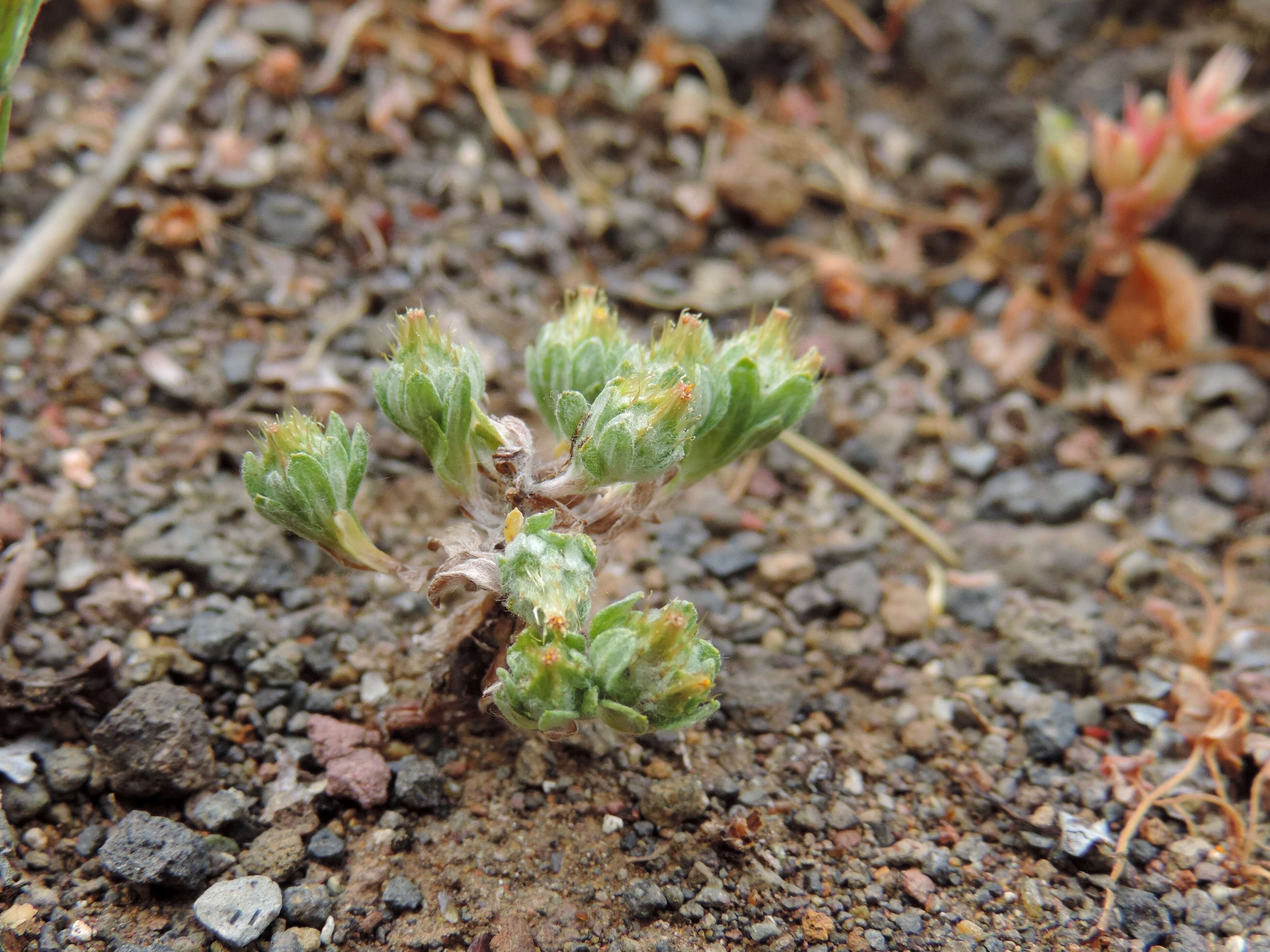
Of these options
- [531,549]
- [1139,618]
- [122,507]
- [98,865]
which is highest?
[1139,618]

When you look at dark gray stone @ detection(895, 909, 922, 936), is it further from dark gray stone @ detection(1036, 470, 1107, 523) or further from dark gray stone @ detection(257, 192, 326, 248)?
dark gray stone @ detection(257, 192, 326, 248)

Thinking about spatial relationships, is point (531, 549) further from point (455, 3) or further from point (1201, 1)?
point (1201, 1)

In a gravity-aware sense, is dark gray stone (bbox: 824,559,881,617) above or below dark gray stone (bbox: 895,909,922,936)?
above

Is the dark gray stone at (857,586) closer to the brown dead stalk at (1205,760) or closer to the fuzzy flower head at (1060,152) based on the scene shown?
the brown dead stalk at (1205,760)

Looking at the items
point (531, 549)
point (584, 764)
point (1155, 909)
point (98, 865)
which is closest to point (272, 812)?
point (98, 865)


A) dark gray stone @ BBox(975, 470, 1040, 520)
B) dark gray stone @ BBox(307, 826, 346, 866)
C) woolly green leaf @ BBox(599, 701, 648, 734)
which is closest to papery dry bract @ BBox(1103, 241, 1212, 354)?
dark gray stone @ BBox(975, 470, 1040, 520)

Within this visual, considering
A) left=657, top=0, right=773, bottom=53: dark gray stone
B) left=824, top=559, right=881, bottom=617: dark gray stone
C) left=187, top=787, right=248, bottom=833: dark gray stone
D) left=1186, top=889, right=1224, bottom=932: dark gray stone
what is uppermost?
left=657, top=0, right=773, bottom=53: dark gray stone
